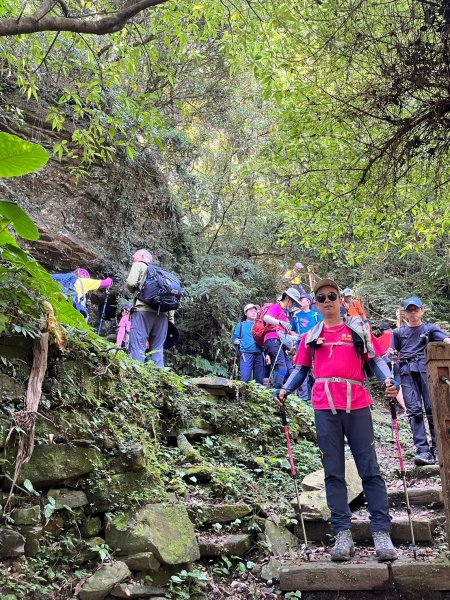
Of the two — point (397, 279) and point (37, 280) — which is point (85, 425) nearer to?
point (37, 280)

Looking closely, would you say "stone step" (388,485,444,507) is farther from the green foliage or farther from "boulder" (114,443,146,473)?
the green foliage

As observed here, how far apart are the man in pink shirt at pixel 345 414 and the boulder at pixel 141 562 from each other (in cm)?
155

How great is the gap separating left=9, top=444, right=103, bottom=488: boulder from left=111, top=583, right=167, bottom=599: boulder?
889mm

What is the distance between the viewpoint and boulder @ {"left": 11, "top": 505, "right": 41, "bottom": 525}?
343cm

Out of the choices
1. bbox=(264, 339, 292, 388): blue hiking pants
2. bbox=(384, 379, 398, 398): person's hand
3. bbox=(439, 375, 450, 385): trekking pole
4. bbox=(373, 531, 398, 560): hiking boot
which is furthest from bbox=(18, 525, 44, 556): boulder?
bbox=(264, 339, 292, 388): blue hiking pants

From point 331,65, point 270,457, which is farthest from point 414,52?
point 270,457

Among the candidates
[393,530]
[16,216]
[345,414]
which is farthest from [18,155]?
[393,530]

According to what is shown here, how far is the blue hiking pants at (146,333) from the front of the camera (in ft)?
25.3

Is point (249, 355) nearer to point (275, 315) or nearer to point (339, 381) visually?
point (275, 315)

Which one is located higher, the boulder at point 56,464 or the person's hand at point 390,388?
the person's hand at point 390,388

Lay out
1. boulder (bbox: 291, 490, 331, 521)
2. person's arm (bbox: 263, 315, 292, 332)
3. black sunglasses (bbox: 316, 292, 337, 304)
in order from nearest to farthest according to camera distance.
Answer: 1. black sunglasses (bbox: 316, 292, 337, 304)
2. boulder (bbox: 291, 490, 331, 521)
3. person's arm (bbox: 263, 315, 292, 332)

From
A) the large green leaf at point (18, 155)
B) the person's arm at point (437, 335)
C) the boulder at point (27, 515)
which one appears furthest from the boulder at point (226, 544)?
the person's arm at point (437, 335)

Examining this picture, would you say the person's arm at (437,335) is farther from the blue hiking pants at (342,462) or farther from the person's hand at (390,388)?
the blue hiking pants at (342,462)

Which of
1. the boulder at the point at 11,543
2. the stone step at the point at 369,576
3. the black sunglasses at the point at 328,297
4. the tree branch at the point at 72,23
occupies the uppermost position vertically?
the tree branch at the point at 72,23
